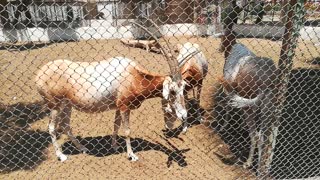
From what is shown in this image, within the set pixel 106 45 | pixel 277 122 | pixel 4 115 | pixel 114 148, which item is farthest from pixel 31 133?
pixel 106 45

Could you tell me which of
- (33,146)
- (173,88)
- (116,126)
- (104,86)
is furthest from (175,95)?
(33,146)

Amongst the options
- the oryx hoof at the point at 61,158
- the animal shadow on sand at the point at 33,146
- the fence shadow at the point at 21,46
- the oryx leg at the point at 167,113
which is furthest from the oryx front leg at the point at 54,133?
the fence shadow at the point at 21,46

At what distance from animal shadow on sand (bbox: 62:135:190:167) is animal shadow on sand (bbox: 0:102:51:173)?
436 mm

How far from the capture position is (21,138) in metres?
5.23

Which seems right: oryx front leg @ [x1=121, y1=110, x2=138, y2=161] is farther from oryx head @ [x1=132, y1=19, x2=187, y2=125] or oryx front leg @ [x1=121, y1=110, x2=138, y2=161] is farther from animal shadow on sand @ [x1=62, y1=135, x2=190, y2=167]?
oryx head @ [x1=132, y1=19, x2=187, y2=125]

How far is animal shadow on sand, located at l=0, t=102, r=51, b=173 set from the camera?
468cm

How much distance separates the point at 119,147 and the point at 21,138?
157 centimetres

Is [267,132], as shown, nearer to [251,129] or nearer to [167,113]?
[251,129]

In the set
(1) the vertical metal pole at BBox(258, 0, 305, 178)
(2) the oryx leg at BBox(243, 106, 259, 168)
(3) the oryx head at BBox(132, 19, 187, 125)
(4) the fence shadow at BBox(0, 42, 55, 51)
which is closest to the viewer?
(1) the vertical metal pole at BBox(258, 0, 305, 178)

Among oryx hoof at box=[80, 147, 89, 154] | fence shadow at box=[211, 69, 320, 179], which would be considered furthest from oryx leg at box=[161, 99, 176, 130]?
oryx hoof at box=[80, 147, 89, 154]

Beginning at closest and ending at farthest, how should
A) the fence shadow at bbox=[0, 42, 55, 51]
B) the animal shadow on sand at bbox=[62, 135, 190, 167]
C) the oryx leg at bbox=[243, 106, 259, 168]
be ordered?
the oryx leg at bbox=[243, 106, 259, 168] → the animal shadow on sand at bbox=[62, 135, 190, 167] → the fence shadow at bbox=[0, 42, 55, 51]

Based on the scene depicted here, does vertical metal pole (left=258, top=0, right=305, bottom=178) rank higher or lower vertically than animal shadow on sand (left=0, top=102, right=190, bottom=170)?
higher

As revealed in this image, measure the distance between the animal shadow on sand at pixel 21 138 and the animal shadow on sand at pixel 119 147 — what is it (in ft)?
1.43

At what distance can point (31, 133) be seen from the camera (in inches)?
217
